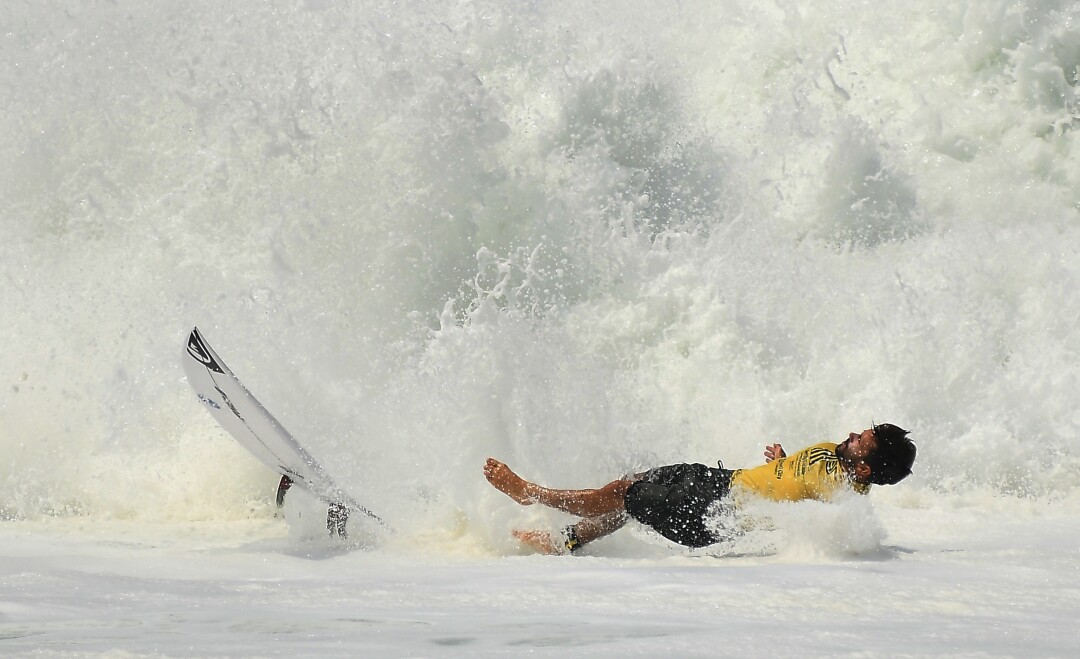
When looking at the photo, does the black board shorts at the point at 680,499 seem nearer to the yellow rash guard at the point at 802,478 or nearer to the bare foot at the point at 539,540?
the yellow rash guard at the point at 802,478

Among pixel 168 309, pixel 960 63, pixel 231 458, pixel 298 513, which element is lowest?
pixel 298 513

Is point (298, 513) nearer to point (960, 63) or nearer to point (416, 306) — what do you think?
point (416, 306)

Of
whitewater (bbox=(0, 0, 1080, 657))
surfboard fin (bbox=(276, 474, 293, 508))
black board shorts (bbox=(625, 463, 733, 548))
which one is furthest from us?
surfboard fin (bbox=(276, 474, 293, 508))

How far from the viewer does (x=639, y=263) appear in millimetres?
9211

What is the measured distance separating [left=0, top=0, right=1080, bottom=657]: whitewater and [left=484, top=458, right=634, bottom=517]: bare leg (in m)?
0.16

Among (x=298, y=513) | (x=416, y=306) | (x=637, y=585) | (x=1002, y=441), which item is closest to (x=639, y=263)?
(x=416, y=306)

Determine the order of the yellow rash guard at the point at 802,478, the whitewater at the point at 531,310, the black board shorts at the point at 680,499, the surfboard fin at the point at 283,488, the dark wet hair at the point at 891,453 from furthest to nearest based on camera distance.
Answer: the surfboard fin at the point at 283,488 < the black board shorts at the point at 680,499 < the yellow rash guard at the point at 802,478 < the dark wet hair at the point at 891,453 < the whitewater at the point at 531,310

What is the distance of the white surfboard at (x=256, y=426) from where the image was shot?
5727mm

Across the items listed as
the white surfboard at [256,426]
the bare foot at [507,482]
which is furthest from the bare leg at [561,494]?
the white surfboard at [256,426]

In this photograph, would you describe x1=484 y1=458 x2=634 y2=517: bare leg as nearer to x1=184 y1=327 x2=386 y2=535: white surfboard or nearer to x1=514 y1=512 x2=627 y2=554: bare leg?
x1=514 y1=512 x2=627 y2=554: bare leg

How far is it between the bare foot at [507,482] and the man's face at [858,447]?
1.37m

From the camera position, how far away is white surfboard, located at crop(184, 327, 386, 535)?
5.73 meters

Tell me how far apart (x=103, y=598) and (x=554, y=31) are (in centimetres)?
836

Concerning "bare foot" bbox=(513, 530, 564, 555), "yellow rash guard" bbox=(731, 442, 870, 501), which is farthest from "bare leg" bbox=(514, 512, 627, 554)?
"yellow rash guard" bbox=(731, 442, 870, 501)
